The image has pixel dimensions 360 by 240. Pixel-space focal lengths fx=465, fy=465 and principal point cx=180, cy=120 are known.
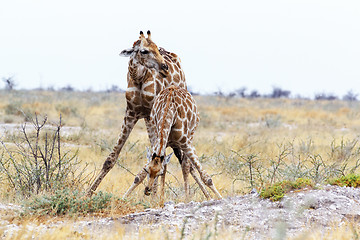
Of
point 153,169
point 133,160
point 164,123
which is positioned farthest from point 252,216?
point 133,160

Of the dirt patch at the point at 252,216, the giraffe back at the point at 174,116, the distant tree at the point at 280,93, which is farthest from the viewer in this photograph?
the distant tree at the point at 280,93

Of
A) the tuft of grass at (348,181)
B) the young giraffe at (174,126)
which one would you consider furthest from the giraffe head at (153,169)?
the tuft of grass at (348,181)

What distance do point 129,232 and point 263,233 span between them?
1.39 metres

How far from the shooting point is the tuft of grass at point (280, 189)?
5848 mm

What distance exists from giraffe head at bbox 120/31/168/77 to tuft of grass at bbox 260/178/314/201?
238 cm

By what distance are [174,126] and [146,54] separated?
3.85 feet

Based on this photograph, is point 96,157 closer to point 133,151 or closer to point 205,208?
point 133,151

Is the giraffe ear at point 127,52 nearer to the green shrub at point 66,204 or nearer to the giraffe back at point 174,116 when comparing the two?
the giraffe back at point 174,116

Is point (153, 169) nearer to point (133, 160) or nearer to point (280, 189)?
point (280, 189)

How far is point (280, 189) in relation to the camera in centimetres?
596

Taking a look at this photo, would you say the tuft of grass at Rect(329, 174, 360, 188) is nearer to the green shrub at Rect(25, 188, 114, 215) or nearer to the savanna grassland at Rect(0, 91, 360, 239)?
the savanna grassland at Rect(0, 91, 360, 239)

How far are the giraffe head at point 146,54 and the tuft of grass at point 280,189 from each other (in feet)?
7.81

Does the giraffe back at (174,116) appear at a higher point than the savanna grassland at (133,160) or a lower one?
higher

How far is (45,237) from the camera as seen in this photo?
447 centimetres
